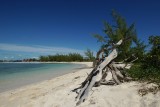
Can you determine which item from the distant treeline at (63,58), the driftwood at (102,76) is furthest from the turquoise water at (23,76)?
the distant treeline at (63,58)

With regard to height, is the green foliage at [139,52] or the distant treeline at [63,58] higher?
the distant treeline at [63,58]

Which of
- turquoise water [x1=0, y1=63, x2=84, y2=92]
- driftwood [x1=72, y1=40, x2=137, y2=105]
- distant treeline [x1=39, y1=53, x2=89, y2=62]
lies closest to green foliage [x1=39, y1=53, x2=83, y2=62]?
distant treeline [x1=39, y1=53, x2=89, y2=62]

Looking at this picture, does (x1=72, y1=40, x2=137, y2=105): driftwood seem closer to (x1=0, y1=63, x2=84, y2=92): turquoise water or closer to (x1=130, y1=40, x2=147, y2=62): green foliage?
(x1=130, y1=40, x2=147, y2=62): green foliage

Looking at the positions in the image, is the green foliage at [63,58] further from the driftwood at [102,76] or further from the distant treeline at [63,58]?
the driftwood at [102,76]

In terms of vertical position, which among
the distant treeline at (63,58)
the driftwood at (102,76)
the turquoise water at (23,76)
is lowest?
the turquoise water at (23,76)

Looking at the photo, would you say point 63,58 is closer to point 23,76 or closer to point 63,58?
Answer: point 63,58

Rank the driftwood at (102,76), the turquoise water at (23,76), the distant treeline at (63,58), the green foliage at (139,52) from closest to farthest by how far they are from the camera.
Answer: the driftwood at (102,76) < the green foliage at (139,52) < the turquoise water at (23,76) < the distant treeline at (63,58)

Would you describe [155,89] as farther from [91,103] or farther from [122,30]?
[122,30]

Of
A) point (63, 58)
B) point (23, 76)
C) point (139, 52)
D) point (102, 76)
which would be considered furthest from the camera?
point (63, 58)

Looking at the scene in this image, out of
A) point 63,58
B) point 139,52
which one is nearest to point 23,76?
point 139,52

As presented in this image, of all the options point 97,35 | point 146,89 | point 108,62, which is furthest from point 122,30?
point 146,89

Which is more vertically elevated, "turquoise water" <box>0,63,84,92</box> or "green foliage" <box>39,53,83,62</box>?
"green foliage" <box>39,53,83,62</box>

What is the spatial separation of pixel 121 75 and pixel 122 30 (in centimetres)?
2228

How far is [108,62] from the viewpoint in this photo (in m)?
8.06
